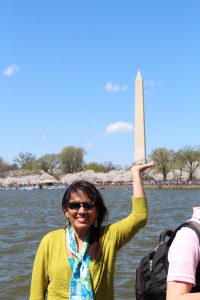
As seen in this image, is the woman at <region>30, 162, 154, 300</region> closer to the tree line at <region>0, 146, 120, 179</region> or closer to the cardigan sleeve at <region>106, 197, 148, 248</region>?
the cardigan sleeve at <region>106, 197, 148, 248</region>

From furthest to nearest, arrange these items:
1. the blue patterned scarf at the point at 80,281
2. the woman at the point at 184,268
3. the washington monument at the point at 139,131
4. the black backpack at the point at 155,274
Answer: the washington monument at the point at 139,131 < the blue patterned scarf at the point at 80,281 < the black backpack at the point at 155,274 < the woman at the point at 184,268

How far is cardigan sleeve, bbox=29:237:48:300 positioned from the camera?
2.84m

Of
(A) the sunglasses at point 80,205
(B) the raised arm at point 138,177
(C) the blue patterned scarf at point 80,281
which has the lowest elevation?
(C) the blue patterned scarf at point 80,281

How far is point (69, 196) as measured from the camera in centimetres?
292

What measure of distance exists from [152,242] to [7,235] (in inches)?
213

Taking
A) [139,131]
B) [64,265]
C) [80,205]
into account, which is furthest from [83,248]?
[139,131]

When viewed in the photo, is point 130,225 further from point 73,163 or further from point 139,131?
point 73,163

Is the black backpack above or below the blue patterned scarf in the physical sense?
above

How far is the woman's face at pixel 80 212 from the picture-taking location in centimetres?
287

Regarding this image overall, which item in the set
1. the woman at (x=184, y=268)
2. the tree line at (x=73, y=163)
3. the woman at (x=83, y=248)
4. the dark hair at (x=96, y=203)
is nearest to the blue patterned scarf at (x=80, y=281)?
the woman at (x=83, y=248)

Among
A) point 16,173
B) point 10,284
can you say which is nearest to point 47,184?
point 16,173

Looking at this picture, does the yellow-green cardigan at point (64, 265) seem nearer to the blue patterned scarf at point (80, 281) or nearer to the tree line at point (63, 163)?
the blue patterned scarf at point (80, 281)

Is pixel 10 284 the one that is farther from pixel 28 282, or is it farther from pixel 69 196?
pixel 69 196

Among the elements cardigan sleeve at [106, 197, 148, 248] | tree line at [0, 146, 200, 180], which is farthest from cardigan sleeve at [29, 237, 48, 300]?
tree line at [0, 146, 200, 180]
